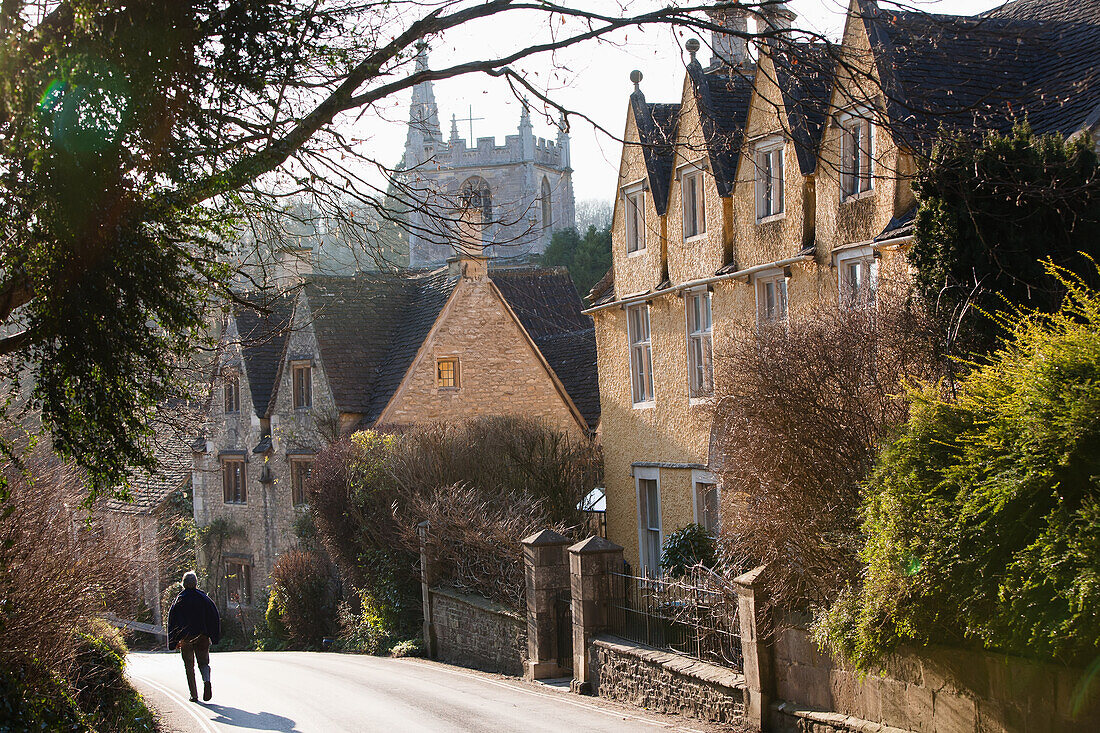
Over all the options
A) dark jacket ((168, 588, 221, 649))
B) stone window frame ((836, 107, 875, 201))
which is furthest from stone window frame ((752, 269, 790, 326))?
dark jacket ((168, 588, 221, 649))

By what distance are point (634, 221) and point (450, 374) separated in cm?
959

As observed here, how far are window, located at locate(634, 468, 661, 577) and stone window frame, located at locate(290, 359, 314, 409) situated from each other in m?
12.8

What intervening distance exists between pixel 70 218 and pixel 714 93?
1565cm

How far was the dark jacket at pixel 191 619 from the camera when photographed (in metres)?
15.4

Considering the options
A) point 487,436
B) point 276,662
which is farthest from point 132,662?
point 487,436

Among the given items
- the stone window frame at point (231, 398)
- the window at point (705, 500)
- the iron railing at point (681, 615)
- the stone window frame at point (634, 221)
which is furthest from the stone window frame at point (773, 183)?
the stone window frame at point (231, 398)

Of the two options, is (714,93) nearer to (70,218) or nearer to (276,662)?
(276,662)

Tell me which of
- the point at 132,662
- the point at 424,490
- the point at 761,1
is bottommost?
the point at 132,662

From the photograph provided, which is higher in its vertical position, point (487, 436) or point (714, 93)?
point (714, 93)

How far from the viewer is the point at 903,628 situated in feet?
29.4

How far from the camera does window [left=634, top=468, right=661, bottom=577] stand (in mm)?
22359

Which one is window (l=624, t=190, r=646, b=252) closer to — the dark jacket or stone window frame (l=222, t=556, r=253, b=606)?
the dark jacket

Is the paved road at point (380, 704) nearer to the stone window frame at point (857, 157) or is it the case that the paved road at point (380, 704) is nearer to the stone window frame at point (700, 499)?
the stone window frame at point (700, 499)

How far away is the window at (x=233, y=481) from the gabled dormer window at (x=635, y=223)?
17770mm
